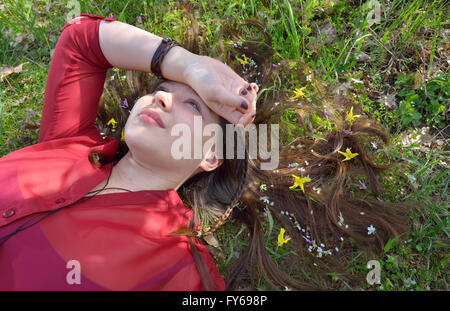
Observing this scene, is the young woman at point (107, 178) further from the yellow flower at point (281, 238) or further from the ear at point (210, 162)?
the yellow flower at point (281, 238)

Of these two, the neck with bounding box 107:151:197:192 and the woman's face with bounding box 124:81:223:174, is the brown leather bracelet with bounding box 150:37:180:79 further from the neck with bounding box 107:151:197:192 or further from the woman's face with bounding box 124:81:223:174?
the neck with bounding box 107:151:197:192

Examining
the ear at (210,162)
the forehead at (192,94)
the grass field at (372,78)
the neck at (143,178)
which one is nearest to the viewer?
the forehead at (192,94)

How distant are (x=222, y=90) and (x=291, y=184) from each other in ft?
3.99

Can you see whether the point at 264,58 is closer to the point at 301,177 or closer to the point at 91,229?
the point at 301,177

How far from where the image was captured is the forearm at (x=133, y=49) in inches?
96.7

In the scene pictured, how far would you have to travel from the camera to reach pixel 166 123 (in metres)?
2.25

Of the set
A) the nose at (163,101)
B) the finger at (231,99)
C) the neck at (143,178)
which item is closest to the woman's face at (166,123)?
the nose at (163,101)

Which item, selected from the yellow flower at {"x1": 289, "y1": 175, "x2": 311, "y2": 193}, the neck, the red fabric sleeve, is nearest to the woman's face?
the neck

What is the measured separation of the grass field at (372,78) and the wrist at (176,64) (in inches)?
40.5

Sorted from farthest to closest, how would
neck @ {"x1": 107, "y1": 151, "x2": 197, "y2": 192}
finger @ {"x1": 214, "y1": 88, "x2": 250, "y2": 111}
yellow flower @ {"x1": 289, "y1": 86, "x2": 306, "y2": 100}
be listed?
yellow flower @ {"x1": 289, "y1": 86, "x2": 306, "y2": 100} → neck @ {"x1": 107, "y1": 151, "x2": 197, "y2": 192} → finger @ {"x1": 214, "y1": 88, "x2": 250, "y2": 111}

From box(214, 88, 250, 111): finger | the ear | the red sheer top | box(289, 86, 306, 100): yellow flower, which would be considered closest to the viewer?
the red sheer top

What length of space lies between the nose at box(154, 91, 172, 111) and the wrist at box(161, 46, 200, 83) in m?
0.22

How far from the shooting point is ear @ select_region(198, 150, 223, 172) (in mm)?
2615
